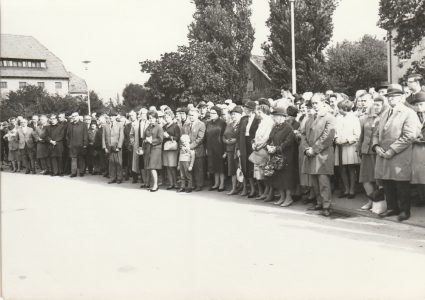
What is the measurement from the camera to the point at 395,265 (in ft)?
18.1

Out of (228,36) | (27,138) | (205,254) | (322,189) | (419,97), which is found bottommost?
(205,254)

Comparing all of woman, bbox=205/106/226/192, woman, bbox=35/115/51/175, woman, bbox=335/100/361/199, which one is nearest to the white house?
woman, bbox=35/115/51/175

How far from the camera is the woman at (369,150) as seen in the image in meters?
8.52

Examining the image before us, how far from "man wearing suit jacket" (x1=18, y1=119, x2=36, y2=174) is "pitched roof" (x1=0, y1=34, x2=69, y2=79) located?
2458 cm

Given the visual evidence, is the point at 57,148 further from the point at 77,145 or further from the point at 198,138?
the point at 198,138

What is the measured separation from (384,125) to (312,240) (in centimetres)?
235

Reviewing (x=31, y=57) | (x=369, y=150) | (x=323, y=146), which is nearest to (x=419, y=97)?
(x=369, y=150)

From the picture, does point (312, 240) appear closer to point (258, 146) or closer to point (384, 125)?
point (384, 125)

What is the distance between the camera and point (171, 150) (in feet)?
40.4

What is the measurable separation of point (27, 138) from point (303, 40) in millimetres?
19306

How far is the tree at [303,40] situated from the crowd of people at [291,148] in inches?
758

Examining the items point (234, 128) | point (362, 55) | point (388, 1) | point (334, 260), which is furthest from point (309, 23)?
point (334, 260)

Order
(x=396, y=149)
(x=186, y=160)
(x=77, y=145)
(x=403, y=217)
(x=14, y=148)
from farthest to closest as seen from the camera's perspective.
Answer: (x=14, y=148)
(x=77, y=145)
(x=186, y=160)
(x=403, y=217)
(x=396, y=149)

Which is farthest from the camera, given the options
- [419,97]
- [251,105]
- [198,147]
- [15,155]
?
[15,155]
